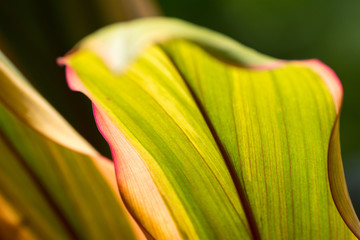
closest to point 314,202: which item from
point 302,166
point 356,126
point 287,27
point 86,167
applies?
point 302,166

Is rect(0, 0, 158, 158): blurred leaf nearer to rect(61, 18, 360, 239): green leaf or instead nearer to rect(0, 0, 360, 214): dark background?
rect(0, 0, 360, 214): dark background

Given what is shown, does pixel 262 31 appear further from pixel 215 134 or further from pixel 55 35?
pixel 215 134

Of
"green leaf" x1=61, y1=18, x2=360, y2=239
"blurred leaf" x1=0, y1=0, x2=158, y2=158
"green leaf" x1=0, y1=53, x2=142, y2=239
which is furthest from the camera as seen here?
"blurred leaf" x1=0, y1=0, x2=158, y2=158

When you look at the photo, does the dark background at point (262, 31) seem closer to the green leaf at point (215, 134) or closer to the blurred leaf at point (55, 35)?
the blurred leaf at point (55, 35)

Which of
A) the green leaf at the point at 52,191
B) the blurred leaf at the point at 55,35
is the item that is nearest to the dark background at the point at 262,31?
the blurred leaf at the point at 55,35

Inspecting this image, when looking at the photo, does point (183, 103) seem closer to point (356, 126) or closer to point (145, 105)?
point (145, 105)

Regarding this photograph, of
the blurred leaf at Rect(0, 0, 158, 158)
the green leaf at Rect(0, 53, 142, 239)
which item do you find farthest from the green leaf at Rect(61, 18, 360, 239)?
the blurred leaf at Rect(0, 0, 158, 158)
